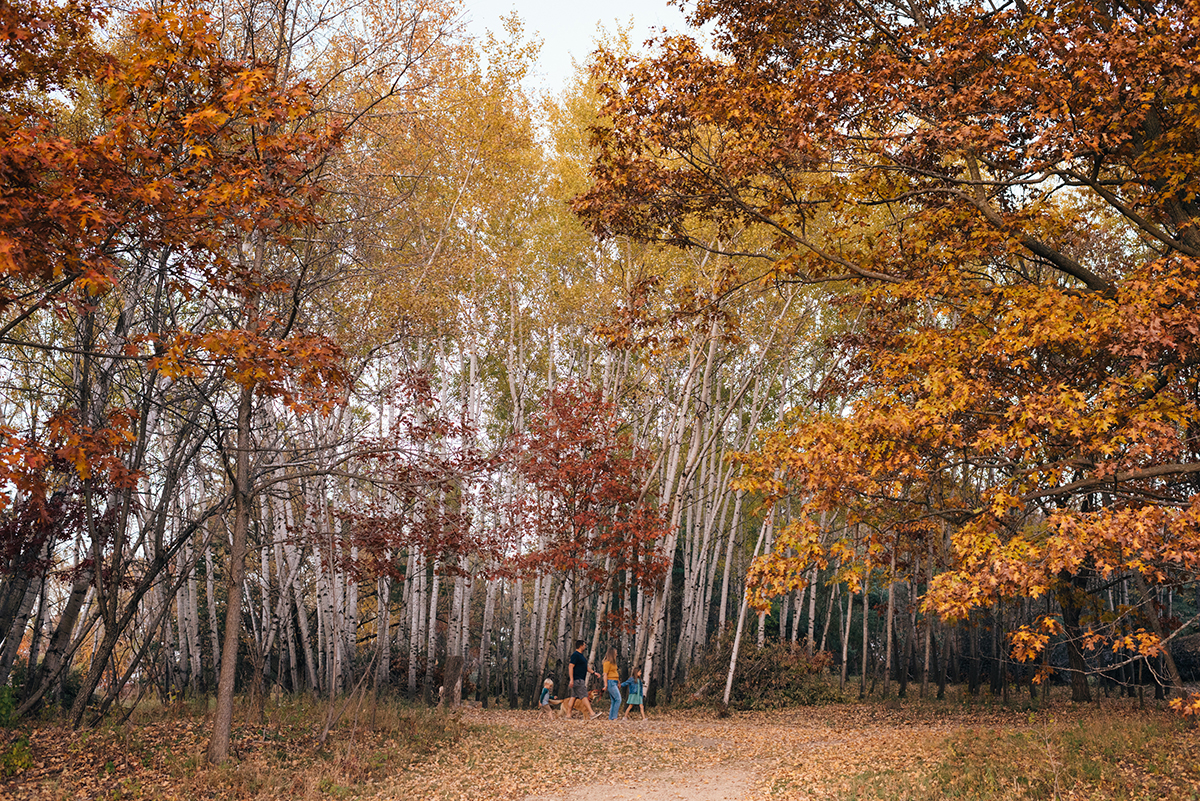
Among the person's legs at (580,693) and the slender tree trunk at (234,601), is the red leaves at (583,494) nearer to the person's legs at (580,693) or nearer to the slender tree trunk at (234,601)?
the person's legs at (580,693)

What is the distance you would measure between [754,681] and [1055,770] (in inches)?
405

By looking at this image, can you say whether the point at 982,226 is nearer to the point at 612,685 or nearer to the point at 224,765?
the point at 224,765

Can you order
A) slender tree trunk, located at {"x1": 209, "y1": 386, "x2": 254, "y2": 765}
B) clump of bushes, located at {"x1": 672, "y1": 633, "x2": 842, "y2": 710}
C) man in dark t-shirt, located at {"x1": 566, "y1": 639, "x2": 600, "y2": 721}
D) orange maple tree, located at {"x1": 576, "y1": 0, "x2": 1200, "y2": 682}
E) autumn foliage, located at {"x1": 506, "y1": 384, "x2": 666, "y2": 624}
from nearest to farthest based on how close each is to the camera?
orange maple tree, located at {"x1": 576, "y1": 0, "x2": 1200, "y2": 682}
slender tree trunk, located at {"x1": 209, "y1": 386, "x2": 254, "y2": 765}
man in dark t-shirt, located at {"x1": 566, "y1": 639, "x2": 600, "y2": 721}
autumn foliage, located at {"x1": 506, "y1": 384, "x2": 666, "y2": 624}
clump of bushes, located at {"x1": 672, "y1": 633, "x2": 842, "y2": 710}

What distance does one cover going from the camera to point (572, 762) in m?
7.84

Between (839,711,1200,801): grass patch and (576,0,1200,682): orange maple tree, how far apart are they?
1.02 metres

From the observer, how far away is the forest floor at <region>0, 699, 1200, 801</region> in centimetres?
592

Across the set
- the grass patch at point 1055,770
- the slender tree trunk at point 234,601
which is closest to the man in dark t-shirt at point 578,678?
the grass patch at point 1055,770

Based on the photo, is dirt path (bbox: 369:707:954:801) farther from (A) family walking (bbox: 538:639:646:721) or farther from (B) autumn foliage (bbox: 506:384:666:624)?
(B) autumn foliage (bbox: 506:384:666:624)

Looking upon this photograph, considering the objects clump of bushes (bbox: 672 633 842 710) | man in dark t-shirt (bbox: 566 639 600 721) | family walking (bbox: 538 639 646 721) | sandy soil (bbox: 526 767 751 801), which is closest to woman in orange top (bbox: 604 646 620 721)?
family walking (bbox: 538 639 646 721)

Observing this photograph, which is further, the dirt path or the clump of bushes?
the clump of bushes

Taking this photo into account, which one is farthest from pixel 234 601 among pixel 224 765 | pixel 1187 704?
pixel 1187 704

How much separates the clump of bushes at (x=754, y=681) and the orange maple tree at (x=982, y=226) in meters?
9.17

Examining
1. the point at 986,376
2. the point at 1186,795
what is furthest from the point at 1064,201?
the point at 1186,795

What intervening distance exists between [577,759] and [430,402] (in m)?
4.83
